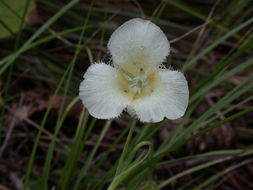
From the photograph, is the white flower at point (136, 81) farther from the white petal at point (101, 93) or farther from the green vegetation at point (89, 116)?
the green vegetation at point (89, 116)

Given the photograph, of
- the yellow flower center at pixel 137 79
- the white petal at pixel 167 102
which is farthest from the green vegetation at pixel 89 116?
the white petal at pixel 167 102

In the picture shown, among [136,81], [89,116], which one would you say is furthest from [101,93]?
[89,116]

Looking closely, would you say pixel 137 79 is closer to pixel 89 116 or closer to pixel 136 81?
pixel 136 81

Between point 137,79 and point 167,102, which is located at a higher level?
point 137,79

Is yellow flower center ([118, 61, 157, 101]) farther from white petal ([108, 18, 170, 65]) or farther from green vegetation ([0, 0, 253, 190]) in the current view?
green vegetation ([0, 0, 253, 190])

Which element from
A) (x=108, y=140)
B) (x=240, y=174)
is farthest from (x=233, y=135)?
(x=108, y=140)
